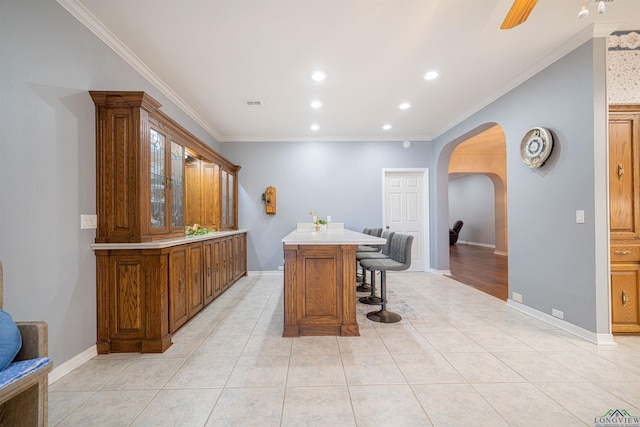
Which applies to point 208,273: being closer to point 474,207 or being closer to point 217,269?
point 217,269

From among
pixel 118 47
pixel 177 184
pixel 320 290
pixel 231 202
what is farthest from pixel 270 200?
pixel 118 47

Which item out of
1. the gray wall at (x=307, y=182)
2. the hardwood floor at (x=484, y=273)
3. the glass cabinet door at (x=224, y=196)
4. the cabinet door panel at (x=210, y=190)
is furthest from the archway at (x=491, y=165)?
the cabinet door panel at (x=210, y=190)

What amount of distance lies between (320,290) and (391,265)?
0.80 metres

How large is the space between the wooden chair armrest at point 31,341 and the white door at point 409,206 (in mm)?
5127

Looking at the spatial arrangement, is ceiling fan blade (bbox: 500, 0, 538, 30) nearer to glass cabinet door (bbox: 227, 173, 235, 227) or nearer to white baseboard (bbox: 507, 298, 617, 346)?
white baseboard (bbox: 507, 298, 617, 346)

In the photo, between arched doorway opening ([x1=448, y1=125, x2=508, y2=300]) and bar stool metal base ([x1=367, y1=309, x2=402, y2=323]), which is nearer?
bar stool metal base ([x1=367, y1=309, x2=402, y2=323])

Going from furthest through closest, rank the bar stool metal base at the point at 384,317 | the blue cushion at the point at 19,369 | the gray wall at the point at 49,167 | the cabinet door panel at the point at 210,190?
the cabinet door panel at the point at 210,190
the bar stool metal base at the point at 384,317
the gray wall at the point at 49,167
the blue cushion at the point at 19,369

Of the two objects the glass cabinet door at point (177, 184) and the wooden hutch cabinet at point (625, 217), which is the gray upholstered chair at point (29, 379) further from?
the wooden hutch cabinet at point (625, 217)

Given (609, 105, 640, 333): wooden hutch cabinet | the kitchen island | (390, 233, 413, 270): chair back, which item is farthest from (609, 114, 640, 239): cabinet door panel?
the kitchen island

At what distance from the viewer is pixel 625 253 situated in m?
2.48

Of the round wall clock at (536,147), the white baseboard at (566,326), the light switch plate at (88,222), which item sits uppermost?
the round wall clock at (536,147)

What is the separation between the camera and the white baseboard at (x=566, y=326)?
7.64 feet

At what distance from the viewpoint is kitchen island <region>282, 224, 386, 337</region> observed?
2.60 metres

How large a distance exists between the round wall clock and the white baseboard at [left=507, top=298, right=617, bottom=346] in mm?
1600
